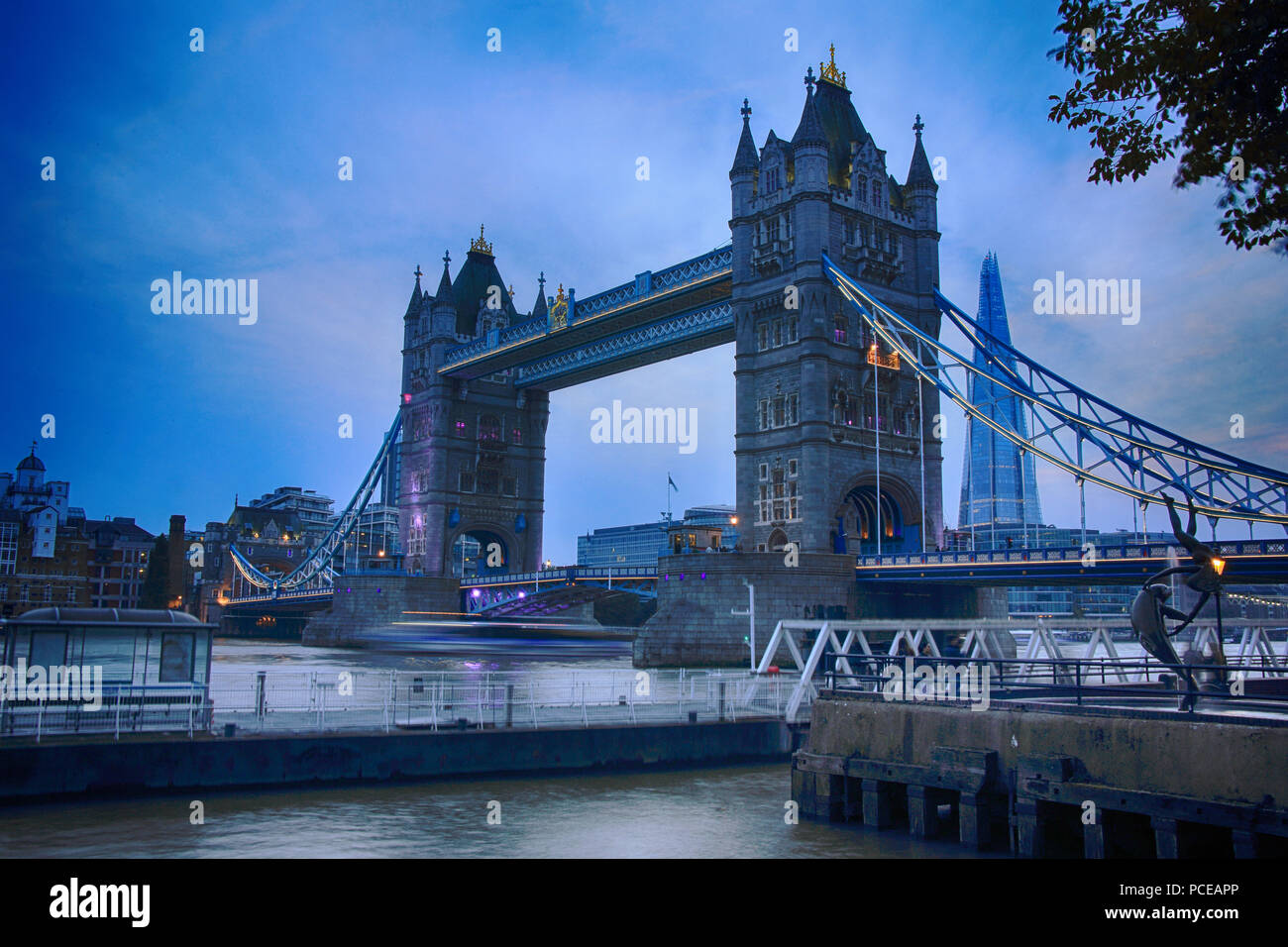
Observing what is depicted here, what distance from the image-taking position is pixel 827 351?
186 ft

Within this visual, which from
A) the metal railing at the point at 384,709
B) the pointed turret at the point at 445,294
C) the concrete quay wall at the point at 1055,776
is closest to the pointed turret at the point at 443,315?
the pointed turret at the point at 445,294

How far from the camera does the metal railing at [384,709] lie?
1955 centimetres

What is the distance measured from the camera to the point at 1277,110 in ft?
37.6

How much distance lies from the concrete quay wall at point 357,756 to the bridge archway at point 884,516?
35.4 metres

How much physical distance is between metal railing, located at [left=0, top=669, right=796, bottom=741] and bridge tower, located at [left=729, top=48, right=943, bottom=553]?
29.2 meters

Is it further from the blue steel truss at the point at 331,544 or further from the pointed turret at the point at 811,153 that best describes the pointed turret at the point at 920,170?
the blue steel truss at the point at 331,544

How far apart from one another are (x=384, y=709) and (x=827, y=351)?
39293mm

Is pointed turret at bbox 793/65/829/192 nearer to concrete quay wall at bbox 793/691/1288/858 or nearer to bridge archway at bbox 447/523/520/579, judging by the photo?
concrete quay wall at bbox 793/691/1288/858

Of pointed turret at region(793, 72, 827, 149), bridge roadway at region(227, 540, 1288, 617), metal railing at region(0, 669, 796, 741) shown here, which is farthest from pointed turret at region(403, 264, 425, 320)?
metal railing at region(0, 669, 796, 741)
